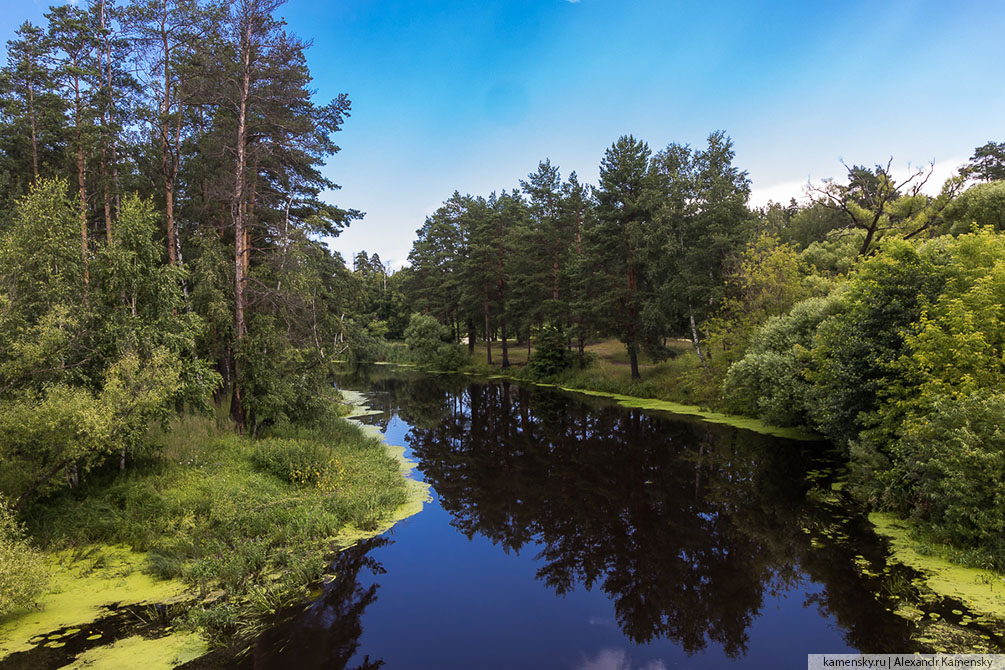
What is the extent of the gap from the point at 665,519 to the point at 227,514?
1161cm

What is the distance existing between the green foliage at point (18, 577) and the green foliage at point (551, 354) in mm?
39764

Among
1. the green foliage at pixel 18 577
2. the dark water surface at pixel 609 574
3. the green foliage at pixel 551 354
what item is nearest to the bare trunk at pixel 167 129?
the green foliage at pixel 18 577

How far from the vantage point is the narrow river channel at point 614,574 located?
8.16 meters

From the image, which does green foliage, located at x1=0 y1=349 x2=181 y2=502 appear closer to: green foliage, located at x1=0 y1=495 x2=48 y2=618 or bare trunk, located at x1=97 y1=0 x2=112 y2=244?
green foliage, located at x1=0 y1=495 x2=48 y2=618

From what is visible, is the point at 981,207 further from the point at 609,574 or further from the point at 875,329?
the point at 609,574

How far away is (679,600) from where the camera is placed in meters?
Result: 9.60

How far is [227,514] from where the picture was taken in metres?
11.6

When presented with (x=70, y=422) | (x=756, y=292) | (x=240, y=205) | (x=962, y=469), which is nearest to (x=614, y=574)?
(x=962, y=469)

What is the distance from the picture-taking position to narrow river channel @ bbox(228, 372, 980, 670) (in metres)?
8.16

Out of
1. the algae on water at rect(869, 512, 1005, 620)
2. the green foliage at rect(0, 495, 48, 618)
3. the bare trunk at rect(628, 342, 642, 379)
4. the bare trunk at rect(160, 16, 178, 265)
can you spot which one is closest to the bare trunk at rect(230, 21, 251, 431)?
the bare trunk at rect(160, 16, 178, 265)

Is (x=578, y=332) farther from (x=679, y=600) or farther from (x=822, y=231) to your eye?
(x=822, y=231)

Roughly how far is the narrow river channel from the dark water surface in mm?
40

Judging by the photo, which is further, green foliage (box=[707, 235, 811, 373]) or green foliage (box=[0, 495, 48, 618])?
green foliage (box=[707, 235, 811, 373])

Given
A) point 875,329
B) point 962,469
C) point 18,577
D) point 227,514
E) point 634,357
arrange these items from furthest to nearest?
point 634,357
point 875,329
point 227,514
point 962,469
point 18,577
